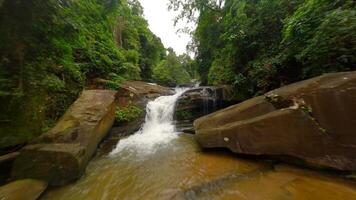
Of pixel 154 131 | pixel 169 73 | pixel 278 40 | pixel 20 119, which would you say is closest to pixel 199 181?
pixel 20 119

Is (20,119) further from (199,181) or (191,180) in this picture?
(199,181)

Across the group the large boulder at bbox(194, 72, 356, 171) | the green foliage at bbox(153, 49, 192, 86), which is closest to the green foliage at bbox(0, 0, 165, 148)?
the large boulder at bbox(194, 72, 356, 171)

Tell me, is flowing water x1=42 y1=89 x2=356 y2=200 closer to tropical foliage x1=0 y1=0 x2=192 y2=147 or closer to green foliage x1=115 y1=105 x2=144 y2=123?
tropical foliage x1=0 y1=0 x2=192 y2=147

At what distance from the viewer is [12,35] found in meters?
3.18

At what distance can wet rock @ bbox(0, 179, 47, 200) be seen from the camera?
101 inches

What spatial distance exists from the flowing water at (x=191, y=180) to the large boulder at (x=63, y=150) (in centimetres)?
29

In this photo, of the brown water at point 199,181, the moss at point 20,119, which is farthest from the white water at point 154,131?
the moss at point 20,119

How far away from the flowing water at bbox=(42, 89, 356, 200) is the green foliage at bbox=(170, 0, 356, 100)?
8.29ft

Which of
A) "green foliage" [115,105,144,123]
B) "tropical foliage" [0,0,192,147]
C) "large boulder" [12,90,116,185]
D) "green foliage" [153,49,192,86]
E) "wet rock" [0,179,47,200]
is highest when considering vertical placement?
"green foliage" [153,49,192,86]

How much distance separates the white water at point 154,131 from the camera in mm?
5190

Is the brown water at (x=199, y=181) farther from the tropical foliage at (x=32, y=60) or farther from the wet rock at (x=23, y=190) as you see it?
the tropical foliage at (x=32, y=60)

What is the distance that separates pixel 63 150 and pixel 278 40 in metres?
6.69

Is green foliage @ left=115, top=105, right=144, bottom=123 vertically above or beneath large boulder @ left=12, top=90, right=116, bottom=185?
above

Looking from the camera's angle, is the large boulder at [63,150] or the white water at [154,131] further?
the white water at [154,131]
